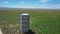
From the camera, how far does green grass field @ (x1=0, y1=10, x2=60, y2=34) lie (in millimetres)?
1282

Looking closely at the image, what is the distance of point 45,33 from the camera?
51.0 inches

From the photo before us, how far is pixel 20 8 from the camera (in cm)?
131

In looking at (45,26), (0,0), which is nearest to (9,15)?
(0,0)

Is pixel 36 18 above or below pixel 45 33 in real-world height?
above

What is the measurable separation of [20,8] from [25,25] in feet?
0.61

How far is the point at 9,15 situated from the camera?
4.25ft

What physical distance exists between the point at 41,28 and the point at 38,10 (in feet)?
0.63

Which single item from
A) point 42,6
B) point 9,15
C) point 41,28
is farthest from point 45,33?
point 9,15

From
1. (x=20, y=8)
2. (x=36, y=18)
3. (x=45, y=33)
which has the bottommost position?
(x=45, y=33)

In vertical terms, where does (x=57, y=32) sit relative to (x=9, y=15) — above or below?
below

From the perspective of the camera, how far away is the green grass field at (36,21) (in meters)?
1.28

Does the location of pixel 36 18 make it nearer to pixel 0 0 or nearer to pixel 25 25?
pixel 25 25

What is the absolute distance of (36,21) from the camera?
130 centimetres

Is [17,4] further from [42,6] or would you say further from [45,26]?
[45,26]
